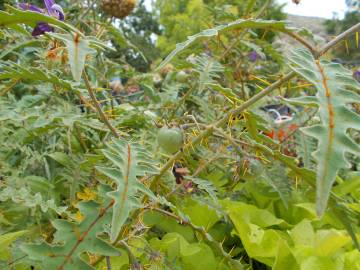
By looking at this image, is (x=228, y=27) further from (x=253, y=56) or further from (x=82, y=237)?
(x=253, y=56)

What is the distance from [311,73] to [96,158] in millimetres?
382

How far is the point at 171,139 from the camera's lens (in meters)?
0.67

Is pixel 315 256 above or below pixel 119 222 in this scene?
below

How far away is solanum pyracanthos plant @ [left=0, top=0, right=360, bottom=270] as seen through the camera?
1.64 feet

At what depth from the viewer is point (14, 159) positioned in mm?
1137

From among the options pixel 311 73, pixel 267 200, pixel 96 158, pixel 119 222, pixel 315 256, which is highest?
pixel 311 73

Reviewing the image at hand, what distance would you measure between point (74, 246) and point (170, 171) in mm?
321

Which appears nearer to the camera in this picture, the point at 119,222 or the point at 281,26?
the point at 119,222

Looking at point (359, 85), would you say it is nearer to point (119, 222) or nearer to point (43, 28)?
point (119, 222)

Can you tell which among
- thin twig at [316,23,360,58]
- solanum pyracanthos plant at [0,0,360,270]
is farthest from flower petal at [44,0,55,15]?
thin twig at [316,23,360,58]

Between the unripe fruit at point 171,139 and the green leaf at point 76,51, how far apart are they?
0.20m

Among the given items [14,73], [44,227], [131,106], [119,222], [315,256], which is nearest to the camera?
[119,222]

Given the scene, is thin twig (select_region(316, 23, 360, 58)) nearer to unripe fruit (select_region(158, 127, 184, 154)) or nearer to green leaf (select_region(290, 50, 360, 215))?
green leaf (select_region(290, 50, 360, 215))

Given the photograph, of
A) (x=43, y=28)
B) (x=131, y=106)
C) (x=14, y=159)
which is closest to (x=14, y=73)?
(x=43, y=28)
